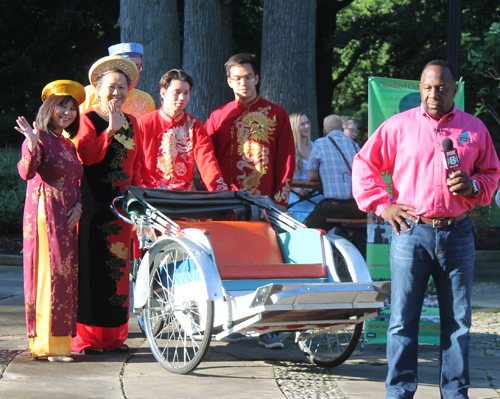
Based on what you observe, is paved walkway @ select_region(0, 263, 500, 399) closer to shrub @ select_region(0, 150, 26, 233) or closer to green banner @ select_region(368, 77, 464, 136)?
green banner @ select_region(368, 77, 464, 136)

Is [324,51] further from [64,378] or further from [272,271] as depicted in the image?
[64,378]

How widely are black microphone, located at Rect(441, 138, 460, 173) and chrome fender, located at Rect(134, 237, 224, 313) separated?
1383mm

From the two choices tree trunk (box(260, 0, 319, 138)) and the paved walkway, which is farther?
tree trunk (box(260, 0, 319, 138))

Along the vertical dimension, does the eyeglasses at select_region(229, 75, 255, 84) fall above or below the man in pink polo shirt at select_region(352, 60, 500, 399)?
above

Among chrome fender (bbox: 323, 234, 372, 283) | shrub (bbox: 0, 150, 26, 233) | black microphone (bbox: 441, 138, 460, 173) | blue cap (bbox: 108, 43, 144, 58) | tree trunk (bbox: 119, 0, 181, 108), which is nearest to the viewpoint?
black microphone (bbox: 441, 138, 460, 173)

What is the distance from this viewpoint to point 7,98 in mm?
20531

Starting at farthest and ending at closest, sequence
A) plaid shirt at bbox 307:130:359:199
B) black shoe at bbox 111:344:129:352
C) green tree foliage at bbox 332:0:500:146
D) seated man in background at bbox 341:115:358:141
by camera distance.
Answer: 1. green tree foliage at bbox 332:0:500:146
2. seated man in background at bbox 341:115:358:141
3. plaid shirt at bbox 307:130:359:199
4. black shoe at bbox 111:344:129:352

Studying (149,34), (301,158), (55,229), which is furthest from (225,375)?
(149,34)

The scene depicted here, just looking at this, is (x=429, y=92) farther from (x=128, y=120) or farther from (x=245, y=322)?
(x=128, y=120)

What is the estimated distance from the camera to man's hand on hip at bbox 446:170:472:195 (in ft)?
10.9

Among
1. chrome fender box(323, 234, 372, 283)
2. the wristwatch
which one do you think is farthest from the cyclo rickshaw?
the wristwatch

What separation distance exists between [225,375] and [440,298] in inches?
57.3

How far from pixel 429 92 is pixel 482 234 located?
354 inches

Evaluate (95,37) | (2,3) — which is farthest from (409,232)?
(2,3)
